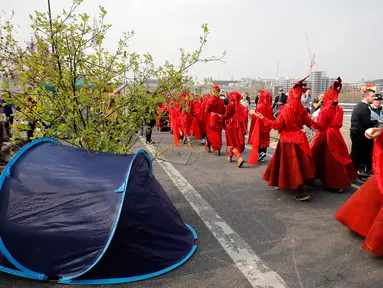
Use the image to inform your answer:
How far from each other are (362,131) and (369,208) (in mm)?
3360

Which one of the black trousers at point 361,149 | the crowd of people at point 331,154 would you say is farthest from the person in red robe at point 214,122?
the black trousers at point 361,149

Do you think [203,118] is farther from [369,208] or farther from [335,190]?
[369,208]

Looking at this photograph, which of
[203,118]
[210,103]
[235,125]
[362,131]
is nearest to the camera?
[362,131]

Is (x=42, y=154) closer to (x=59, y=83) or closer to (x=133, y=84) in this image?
(x=59, y=83)

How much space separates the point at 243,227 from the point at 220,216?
17.7 inches

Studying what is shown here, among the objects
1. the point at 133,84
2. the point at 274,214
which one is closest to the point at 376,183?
the point at 274,214

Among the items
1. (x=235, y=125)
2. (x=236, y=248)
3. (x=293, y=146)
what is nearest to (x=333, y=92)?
(x=293, y=146)

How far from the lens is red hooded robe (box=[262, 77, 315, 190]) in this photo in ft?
16.4

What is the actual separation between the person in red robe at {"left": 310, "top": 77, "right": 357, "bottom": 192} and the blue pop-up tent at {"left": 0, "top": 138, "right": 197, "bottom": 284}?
344 centimetres

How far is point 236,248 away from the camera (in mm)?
3445

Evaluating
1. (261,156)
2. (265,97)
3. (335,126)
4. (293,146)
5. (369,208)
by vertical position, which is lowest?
(261,156)

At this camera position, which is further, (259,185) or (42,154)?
(259,185)

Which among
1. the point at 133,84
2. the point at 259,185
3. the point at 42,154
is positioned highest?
the point at 133,84

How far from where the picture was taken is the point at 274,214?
4.47 m
